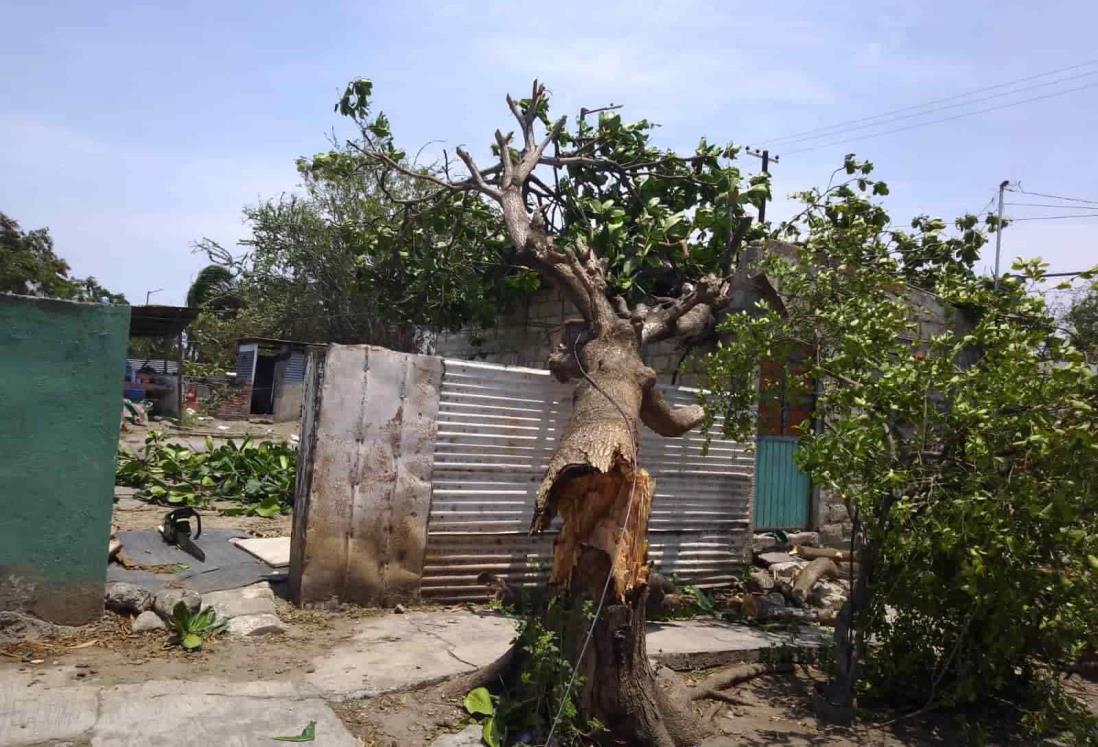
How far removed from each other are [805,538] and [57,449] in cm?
746

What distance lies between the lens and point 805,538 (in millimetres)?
9750

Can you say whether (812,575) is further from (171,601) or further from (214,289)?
(214,289)

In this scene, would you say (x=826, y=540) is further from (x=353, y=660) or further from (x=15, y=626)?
(x=15, y=626)

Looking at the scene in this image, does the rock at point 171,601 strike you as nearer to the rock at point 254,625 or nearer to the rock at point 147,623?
the rock at point 147,623

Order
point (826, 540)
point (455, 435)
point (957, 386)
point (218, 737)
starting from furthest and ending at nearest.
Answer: point (826, 540) → point (455, 435) → point (957, 386) → point (218, 737)

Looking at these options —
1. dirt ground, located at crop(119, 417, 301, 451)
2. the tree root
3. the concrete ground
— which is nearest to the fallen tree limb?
the tree root

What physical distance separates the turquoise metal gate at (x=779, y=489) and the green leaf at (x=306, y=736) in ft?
19.5

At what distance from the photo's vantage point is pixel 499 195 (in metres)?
9.23

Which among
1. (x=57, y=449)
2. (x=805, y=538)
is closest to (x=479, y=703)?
(x=57, y=449)

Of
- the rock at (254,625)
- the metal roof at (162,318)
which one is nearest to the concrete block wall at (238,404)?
the metal roof at (162,318)

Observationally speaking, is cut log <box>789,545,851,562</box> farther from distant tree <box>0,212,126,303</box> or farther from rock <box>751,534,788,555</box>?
distant tree <box>0,212,126,303</box>

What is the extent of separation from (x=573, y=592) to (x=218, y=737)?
1906mm

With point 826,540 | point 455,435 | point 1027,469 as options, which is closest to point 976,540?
point 1027,469

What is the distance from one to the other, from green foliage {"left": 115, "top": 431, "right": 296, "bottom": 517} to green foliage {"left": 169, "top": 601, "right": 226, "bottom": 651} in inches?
196
